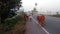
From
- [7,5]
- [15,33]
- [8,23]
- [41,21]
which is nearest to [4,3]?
[7,5]

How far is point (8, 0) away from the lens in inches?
901

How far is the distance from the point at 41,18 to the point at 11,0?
18.3 ft

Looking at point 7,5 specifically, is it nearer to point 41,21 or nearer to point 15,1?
point 15,1

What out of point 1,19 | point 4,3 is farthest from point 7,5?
point 1,19

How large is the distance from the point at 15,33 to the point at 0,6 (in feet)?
23.7

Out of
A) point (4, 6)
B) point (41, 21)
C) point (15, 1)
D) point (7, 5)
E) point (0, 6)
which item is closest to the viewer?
point (0, 6)

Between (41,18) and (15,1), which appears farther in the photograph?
(41,18)

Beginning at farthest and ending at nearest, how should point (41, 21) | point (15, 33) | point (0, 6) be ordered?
point (41, 21) → point (0, 6) → point (15, 33)

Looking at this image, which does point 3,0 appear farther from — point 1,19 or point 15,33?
point 15,33

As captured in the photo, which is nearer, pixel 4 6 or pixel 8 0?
pixel 4 6

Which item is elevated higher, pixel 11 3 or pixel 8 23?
pixel 11 3

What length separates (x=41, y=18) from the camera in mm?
27250

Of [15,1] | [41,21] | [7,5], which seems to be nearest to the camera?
[7,5]

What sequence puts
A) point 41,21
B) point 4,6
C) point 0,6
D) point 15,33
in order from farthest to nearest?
point 41,21 → point 4,6 → point 0,6 → point 15,33
